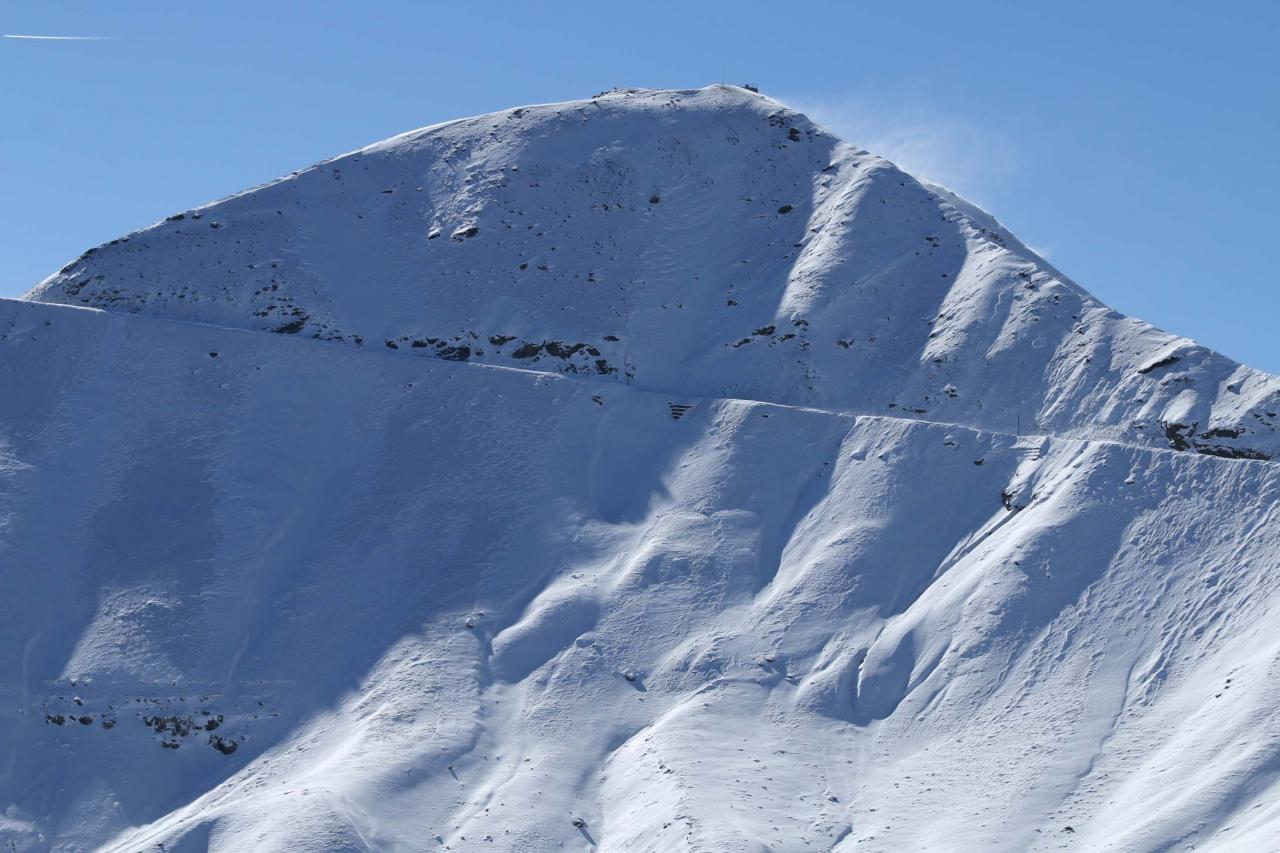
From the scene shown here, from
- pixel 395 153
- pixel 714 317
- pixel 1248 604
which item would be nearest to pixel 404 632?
pixel 714 317

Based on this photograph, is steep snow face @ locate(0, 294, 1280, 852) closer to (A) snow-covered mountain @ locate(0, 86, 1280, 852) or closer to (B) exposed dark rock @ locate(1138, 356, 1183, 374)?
(A) snow-covered mountain @ locate(0, 86, 1280, 852)

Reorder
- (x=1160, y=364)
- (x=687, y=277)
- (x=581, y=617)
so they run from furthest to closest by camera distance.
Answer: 1. (x=687, y=277)
2. (x=1160, y=364)
3. (x=581, y=617)

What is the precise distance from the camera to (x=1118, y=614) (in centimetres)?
4588

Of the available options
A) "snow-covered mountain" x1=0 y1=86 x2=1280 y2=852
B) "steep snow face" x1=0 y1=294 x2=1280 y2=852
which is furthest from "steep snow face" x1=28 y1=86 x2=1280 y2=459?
Answer: "steep snow face" x1=0 y1=294 x2=1280 y2=852

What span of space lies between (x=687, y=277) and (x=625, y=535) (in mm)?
16237

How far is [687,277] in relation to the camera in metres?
66.5

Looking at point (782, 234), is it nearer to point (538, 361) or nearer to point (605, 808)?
point (538, 361)

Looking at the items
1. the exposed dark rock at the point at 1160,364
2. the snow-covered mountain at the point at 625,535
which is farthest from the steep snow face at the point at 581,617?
the exposed dark rock at the point at 1160,364

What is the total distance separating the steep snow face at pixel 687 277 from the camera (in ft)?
185

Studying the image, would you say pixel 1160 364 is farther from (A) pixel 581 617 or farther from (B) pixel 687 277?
(A) pixel 581 617

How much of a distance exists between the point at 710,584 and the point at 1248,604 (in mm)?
16055

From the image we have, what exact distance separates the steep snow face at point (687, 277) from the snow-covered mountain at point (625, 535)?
185 mm

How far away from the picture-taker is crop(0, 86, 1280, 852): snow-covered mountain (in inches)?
1678

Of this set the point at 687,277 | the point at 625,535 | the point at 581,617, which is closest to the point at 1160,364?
the point at 625,535
